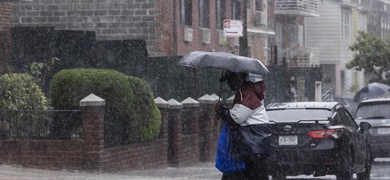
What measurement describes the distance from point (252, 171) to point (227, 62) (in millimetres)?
1288

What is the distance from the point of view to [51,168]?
55.3 feet

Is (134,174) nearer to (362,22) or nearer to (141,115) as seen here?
(141,115)

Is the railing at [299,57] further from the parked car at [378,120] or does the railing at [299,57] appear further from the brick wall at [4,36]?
the parked car at [378,120]

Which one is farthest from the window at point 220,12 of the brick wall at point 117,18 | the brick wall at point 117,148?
the brick wall at point 117,148

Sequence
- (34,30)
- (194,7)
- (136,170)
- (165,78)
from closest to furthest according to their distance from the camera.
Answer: (136,170), (165,78), (34,30), (194,7)

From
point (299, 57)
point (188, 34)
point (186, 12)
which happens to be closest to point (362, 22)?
point (299, 57)

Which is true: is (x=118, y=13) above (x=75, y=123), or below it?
above

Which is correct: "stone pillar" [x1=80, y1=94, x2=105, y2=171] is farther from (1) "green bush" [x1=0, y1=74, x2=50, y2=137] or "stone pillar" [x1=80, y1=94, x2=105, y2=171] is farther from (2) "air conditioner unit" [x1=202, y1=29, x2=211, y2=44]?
(2) "air conditioner unit" [x1=202, y1=29, x2=211, y2=44]

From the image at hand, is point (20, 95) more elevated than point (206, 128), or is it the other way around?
point (20, 95)

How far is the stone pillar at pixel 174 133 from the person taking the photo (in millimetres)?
20672

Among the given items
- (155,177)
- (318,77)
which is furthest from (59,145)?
(318,77)

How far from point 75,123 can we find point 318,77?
27.5m

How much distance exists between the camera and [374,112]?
22.0m

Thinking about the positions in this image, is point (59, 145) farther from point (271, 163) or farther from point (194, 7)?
point (194, 7)
